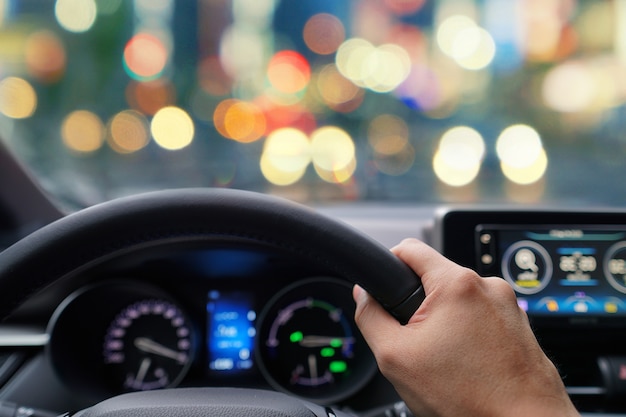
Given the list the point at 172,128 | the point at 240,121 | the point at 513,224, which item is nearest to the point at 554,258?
the point at 513,224

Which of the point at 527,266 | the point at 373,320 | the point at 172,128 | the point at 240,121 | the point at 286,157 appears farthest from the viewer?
the point at 240,121

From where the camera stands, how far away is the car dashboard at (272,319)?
2.01m

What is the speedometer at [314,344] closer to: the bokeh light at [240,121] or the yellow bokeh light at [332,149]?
the yellow bokeh light at [332,149]

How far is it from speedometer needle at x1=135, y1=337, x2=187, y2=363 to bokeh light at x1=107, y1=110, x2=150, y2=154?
1.40 metres

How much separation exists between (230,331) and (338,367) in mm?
339

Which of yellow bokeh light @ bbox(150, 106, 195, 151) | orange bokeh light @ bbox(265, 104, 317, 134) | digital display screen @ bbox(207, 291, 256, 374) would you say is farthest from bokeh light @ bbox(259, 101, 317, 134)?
digital display screen @ bbox(207, 291, 256, 374)

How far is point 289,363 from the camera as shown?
214cm

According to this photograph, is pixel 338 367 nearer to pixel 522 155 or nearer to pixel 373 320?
pixel 373 320

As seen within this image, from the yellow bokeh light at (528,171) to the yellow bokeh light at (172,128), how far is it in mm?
1605

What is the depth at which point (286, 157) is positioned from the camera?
3490 millimetres

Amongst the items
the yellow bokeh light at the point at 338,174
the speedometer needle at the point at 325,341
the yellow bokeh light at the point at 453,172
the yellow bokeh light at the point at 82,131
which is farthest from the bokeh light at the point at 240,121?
the speedometer needle at the point at 325,341

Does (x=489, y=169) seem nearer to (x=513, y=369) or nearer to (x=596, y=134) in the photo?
(x=596, y=134)

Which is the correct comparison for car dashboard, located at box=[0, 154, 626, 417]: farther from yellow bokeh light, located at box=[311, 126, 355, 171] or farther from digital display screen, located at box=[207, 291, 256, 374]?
yellow bokeh light, located at box=[311, 126, 355, 171]

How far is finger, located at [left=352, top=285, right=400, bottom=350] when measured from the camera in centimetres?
107
